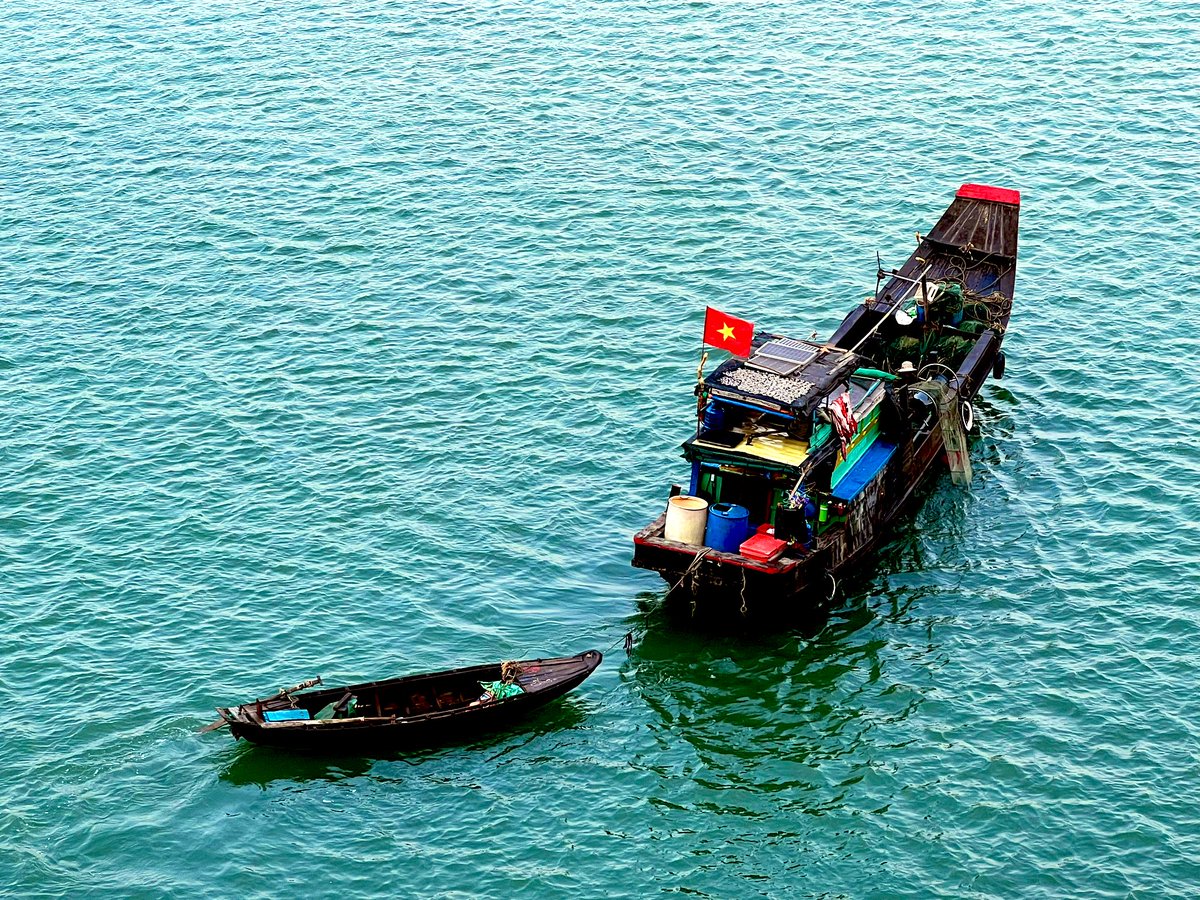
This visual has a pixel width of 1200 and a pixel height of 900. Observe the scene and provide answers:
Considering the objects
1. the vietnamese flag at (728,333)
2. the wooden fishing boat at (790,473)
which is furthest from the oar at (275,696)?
the vietnamese flag at (728,333)

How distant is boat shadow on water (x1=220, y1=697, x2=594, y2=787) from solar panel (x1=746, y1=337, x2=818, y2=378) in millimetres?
10586

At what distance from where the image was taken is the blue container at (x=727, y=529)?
39500 millimetres

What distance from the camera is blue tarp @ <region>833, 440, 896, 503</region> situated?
40156 millimetres

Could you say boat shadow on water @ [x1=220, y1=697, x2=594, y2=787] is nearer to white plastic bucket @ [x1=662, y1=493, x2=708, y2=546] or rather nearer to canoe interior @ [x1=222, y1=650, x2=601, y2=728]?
canoe interior @ [x1=222, y1=650, x2=601, y2=728]

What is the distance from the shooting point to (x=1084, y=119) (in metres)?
66.0

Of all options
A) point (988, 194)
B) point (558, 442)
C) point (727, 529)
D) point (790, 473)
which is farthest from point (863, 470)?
point (988, 194)

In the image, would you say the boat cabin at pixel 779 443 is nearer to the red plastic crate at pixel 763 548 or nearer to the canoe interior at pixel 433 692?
the red plastic crate at pixel 763 548

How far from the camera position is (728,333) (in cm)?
3956

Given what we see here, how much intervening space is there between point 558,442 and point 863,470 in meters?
10.7

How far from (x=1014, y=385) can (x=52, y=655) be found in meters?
29.8

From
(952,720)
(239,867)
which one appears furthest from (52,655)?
(952,720)

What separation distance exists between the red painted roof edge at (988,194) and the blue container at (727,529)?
60.8ft

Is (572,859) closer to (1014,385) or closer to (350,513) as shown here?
(350,513)

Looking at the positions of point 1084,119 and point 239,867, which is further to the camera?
point 1084,119
